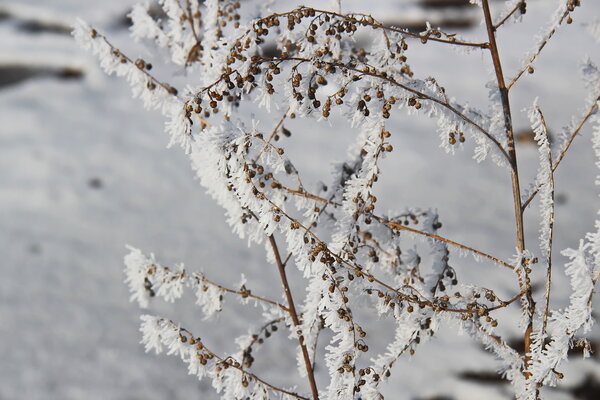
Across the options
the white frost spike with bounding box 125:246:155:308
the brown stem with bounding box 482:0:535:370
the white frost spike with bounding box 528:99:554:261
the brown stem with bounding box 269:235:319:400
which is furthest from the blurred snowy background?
the white frost spike with bounding box 528:99:554:261

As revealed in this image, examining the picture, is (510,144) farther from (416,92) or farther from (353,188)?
(353,188)

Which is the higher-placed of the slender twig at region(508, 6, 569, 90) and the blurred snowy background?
the blurred snowy background

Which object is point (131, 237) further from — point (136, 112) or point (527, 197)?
point (527, 197)

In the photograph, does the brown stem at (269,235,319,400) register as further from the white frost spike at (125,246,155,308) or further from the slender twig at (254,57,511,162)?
the slender twig at (254,57,511,162)

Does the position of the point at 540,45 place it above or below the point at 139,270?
above

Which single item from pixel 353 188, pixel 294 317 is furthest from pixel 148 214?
pixel 353 188

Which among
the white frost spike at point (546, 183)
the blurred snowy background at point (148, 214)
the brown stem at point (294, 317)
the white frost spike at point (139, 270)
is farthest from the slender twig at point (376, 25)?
the white frost spike at point (139, 270)

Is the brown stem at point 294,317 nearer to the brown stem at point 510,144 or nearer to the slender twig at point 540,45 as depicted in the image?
the brown stem at point 510,144

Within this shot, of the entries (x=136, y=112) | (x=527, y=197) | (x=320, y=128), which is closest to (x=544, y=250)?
(x=527, y=197)

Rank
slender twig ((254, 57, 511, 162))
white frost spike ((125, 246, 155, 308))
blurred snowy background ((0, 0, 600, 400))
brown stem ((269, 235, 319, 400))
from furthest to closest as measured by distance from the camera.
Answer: blurred snowy background ((0, 0, 600, 400)) < white frost spike ((125, 246, 155, 308)) < brown stem ((269, 235, 319, 400)) < slender twig ((254, 57, 511, 162))

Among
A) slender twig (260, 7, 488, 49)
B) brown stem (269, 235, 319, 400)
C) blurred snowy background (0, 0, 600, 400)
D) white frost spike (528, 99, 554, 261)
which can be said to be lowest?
brown stem (269, 235, 319, 400)
